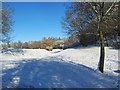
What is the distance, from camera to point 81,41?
41938 millimetres

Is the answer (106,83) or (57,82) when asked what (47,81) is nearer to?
(57,82)

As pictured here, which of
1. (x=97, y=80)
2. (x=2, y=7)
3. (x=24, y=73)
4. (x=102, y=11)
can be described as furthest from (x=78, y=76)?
(x=2, y=7)

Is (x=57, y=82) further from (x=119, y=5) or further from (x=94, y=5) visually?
(x=119, y=5)

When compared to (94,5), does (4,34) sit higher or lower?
lower

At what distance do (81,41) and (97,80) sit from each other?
2882 cm

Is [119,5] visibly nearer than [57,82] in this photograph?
No

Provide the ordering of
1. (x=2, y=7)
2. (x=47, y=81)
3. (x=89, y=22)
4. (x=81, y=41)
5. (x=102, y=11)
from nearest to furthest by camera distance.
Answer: (x=47, y=81) → (x=102, y=11) → (x=89, y=22) → (x=2, y=7) → (x=81, y=41)

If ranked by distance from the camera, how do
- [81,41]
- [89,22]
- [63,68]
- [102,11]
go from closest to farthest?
[63,68]
[102,11]
[89,22]
[81,41]

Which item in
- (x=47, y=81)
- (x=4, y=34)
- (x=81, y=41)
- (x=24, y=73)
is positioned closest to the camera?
(x=47, y=81)

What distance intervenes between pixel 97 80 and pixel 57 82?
273 cm

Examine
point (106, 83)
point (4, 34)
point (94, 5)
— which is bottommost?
point (106, 83)

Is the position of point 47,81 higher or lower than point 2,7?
lower

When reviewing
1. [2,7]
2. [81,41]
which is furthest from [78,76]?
[81,41]

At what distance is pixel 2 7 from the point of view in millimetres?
28938
